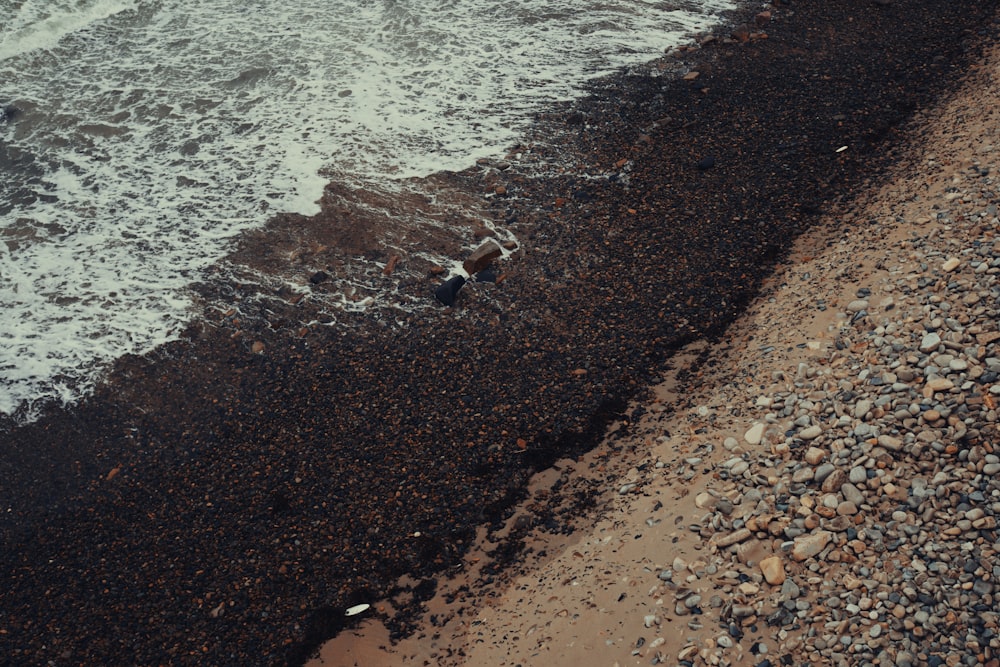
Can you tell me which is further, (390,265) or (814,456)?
(390,265)

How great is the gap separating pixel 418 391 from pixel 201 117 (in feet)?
21.8

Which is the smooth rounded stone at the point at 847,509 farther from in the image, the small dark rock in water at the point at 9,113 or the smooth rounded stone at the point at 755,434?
the small dark rock in water at the point at 9,113

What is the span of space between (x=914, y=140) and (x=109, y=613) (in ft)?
32.4

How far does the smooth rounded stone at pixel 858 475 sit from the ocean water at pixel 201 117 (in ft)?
21.3

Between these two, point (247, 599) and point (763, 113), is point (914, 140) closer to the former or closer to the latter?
point (763, 113)

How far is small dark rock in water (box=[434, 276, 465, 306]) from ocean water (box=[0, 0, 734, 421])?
7.55ft

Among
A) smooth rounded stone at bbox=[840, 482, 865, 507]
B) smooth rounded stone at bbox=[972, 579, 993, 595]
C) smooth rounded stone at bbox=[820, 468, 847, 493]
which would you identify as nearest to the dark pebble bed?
smooth rounded stone at bbox=[820, 468, 847, 493]

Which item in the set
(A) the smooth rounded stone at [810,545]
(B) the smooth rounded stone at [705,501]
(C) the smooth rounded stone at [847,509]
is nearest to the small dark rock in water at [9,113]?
(B) the smooth rounded stone at [705,501]

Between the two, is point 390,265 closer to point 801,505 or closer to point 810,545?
point 801,505

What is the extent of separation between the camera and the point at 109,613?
251 inches

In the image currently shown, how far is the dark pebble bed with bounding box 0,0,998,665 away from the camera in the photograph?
644cm

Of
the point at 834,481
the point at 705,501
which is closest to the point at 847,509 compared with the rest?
the point at 834,481

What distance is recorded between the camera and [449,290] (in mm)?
8617

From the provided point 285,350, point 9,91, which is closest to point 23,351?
point 285,350
